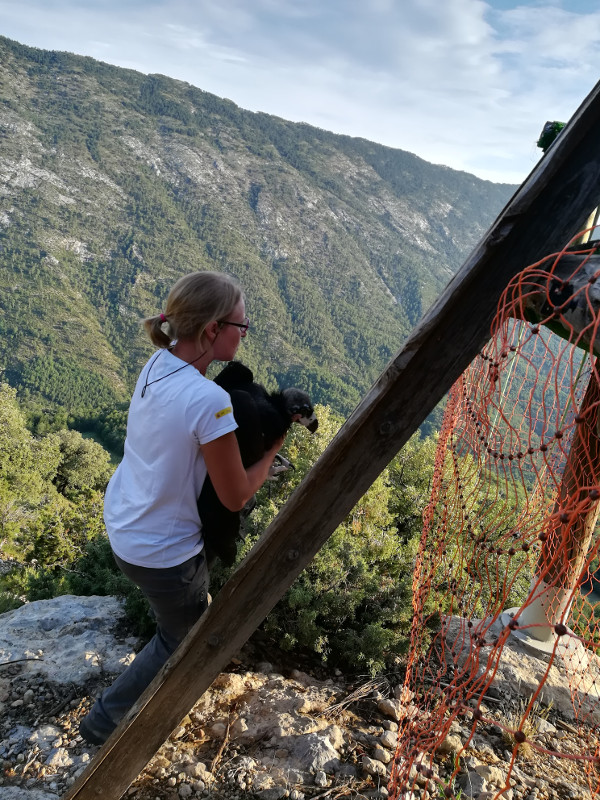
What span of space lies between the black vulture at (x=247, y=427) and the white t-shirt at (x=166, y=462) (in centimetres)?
5

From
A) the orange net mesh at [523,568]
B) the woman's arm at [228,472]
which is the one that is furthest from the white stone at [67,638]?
the woman's arm at [228,472]

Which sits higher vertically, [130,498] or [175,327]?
[175,327]

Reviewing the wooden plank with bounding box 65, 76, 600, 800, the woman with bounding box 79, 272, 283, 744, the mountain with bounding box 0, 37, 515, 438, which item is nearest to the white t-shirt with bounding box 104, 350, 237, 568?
the woman with bounding box 79, 272, 283, 744

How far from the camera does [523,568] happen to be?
2.09 m

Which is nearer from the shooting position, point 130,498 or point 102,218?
point 130,498

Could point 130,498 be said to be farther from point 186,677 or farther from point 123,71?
point 123,71

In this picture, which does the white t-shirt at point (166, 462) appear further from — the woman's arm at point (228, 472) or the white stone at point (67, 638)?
the white stone at point (67, 638)

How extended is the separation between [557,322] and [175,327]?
3.76 ft

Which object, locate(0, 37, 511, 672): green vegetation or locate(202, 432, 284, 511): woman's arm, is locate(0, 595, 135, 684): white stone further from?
locate(202, 432, 284, 511): woman's arm

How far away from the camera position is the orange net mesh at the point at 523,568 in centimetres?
131

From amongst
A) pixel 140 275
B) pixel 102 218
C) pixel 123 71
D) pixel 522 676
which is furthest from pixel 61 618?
pixel 123 71

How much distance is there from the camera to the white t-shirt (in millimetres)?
1621

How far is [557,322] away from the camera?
4.74ft

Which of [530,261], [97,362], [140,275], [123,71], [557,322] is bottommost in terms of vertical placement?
[97,362]
